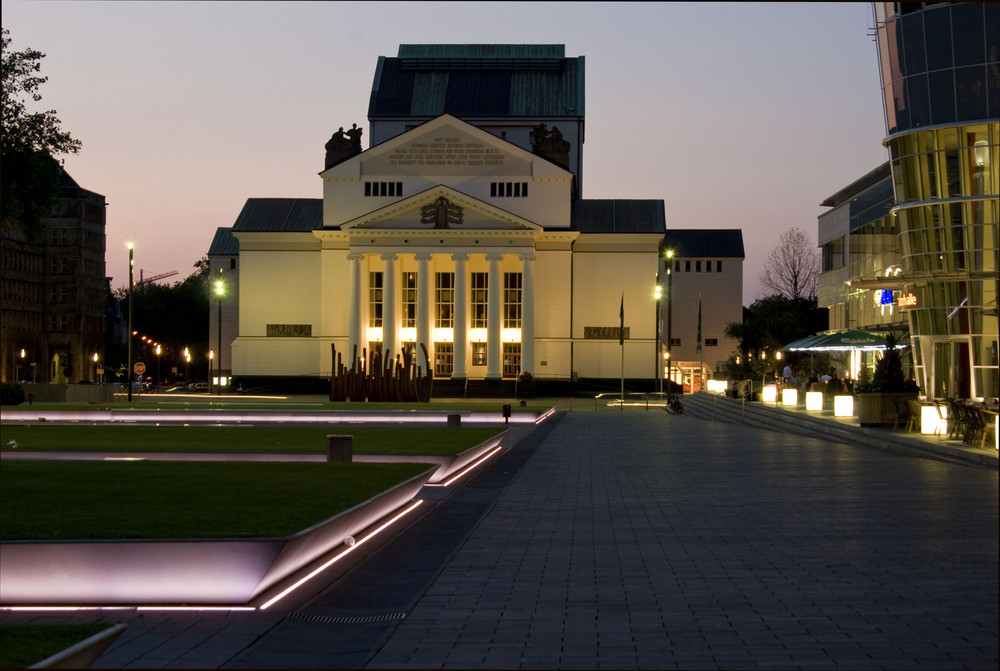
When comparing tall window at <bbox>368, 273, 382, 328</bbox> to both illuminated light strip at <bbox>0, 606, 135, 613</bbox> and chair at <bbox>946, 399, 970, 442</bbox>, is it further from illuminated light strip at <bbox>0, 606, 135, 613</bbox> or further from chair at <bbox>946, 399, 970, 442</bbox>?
illuminated light strip at <bbox>0, 606, 135, 613</bbox>

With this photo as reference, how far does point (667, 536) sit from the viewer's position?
1494cm

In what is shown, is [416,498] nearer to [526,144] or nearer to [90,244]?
[526,144]

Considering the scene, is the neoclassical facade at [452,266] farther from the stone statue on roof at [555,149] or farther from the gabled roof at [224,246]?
the gabled roof at [224,246]

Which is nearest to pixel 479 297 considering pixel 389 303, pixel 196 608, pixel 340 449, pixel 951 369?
pixel 389 303

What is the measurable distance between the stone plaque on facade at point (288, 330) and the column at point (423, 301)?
34.2 ft

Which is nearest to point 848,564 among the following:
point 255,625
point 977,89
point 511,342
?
point 255,625

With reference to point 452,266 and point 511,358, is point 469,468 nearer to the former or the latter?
point 511,358

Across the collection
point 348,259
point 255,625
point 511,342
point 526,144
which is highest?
point 526,144

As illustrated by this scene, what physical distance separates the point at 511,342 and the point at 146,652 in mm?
80091

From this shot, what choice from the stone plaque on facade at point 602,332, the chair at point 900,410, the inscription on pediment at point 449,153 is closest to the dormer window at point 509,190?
the inscription on pediment at point 449,153

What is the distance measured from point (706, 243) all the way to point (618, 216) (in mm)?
20722

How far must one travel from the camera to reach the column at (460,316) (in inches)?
3374

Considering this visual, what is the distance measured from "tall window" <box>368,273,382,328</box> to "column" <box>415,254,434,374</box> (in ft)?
15.4

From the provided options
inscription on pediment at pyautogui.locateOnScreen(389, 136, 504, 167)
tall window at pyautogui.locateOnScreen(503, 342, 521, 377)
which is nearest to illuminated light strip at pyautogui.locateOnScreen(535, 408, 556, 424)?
tall window at pyautogui.locateOnScreen(503, 342, 521, 377)
